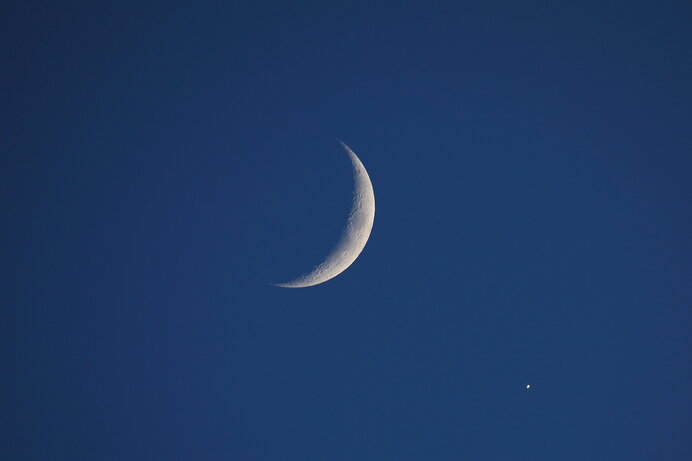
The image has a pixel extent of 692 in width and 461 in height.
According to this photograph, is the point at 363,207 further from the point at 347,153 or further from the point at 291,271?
the point at 291,271

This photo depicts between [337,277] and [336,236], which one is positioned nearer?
[336,236]

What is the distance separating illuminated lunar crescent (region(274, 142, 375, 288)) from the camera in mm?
4750

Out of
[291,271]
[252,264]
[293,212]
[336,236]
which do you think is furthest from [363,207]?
[252,264]

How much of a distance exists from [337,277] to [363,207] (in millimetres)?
986

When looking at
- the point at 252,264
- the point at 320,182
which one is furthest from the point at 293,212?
the point at 252,264

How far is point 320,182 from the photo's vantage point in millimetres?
4770

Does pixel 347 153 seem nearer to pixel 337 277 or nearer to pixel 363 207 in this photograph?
pixel 363 207

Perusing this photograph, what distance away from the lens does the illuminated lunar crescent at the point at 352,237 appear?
475cm

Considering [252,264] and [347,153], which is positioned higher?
[347,153]

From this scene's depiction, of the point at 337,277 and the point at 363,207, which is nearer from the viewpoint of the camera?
the point at 363,207

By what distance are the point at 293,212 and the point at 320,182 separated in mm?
462

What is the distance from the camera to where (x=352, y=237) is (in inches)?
188

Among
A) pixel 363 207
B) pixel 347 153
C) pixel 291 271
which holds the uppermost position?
pixel 347 153

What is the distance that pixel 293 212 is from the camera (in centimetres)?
475
